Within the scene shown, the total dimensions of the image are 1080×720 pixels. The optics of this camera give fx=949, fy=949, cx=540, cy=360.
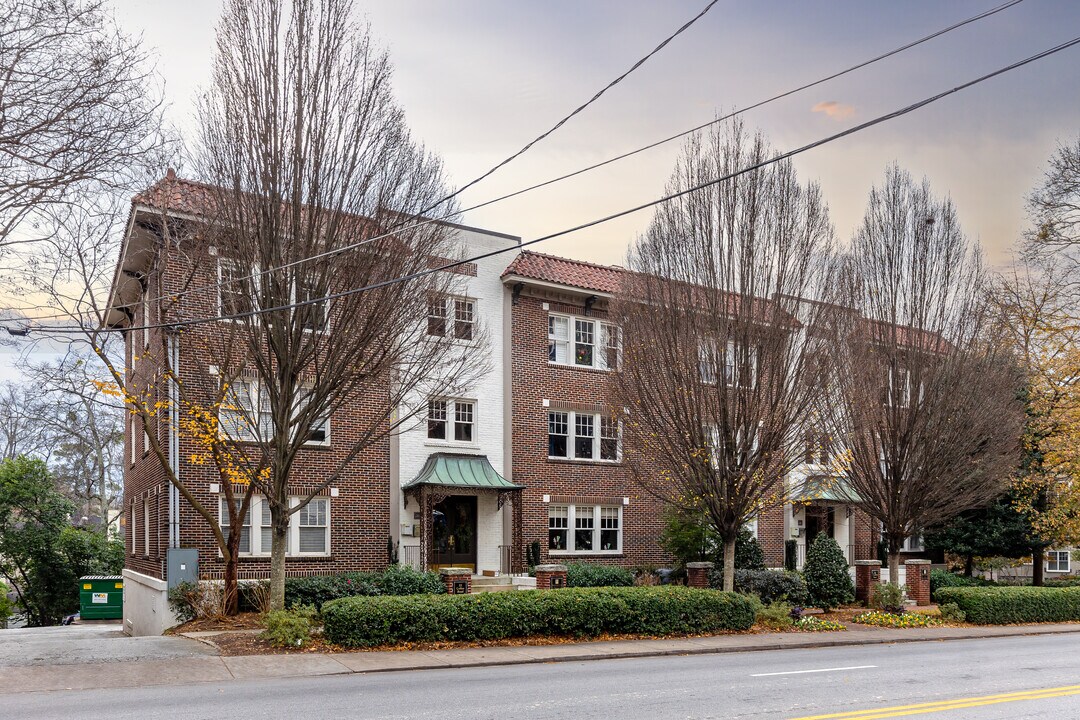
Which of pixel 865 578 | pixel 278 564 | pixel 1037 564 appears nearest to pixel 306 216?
pixel 278 564

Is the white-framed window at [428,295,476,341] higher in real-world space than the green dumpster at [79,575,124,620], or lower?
higher

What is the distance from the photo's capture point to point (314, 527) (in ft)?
77.7

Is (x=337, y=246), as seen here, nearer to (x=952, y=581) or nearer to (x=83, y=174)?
(x=83, y=174)

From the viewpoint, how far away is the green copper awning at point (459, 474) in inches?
974

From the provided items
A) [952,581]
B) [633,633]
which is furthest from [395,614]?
[952,581]

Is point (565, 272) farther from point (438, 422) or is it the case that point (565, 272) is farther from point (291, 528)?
point (291, 528)

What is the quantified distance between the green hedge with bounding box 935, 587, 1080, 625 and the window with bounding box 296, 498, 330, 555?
15973 mm

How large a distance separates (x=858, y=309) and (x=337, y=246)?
45.0 feet

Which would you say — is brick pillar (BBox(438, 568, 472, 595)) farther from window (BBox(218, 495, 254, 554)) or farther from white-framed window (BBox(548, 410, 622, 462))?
white-framed window (BBox(548, 410, 622, 462))

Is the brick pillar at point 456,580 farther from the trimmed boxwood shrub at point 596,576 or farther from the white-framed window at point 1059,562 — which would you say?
the white-framed window at point 1059,562

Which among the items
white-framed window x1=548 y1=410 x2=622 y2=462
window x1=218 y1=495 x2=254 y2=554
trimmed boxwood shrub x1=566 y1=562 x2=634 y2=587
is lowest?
trimmed boxwood shrub x1=566 y1=562 x2=634 y2=587

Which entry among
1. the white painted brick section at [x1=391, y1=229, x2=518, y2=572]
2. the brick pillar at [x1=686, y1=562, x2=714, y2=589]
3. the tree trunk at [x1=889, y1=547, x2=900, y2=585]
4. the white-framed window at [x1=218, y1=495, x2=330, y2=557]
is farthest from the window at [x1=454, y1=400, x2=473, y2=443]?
the tree trunk at [x1=889, y1=547, x2=900, y2=585]

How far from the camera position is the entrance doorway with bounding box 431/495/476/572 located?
26.0 m

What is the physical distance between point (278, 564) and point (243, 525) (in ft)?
19.4
